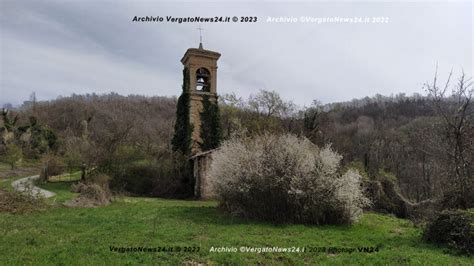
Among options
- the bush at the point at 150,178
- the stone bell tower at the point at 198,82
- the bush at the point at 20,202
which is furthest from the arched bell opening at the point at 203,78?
the bush at the point at 20,202

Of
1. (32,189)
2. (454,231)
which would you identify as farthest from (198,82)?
(454,231)

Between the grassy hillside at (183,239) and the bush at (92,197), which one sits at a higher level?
the bush at (92,197)

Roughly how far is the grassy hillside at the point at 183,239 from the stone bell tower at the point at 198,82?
Answer: 17100mm

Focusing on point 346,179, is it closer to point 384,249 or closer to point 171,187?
point 384,249

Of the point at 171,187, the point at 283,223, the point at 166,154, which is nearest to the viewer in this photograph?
the point at 283,223

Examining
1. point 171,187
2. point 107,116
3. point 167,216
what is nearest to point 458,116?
point 167,216

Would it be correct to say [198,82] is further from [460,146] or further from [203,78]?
[460,146]

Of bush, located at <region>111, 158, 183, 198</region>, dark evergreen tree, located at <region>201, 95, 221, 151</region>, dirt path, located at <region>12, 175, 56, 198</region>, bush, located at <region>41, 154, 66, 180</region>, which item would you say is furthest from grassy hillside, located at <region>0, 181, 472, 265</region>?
bush, located at <region>41, 154, 66, 180</region>

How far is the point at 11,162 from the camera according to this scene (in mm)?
34750

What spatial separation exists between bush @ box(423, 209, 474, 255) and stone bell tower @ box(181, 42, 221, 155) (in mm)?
21620

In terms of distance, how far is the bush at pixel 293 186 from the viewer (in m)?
12.3

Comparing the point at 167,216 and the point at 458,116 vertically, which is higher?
the point at 458,116

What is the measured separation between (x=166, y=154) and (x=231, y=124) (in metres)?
10.9

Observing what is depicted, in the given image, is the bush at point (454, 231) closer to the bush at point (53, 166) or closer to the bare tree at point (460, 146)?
the bare tree at point (460, 146)
